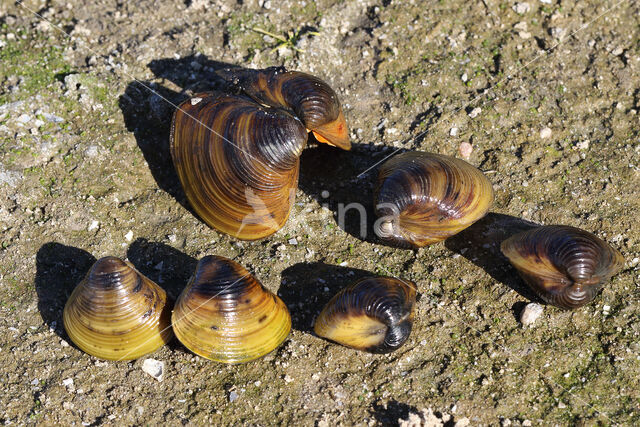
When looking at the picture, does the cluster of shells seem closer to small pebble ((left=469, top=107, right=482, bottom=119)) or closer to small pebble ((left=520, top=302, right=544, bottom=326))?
small pebble ((left=520, top=302, right=544, bottom=326))

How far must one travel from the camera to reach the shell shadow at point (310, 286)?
17.5 ft

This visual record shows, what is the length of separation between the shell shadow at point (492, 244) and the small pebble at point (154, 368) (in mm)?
2714

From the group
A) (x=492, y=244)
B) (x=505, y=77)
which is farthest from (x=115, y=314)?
(x=505, y=77)

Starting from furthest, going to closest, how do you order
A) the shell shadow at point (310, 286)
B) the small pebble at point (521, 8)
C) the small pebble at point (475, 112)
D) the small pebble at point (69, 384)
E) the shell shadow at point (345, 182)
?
the small pebble at point (521, 8) → the small pebble at point (475, 112) → the shell shadow at point (345, 182) → the shell shadow at point (310, 286) → the small pebble at point (69, 384)

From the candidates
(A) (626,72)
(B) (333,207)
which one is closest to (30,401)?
(B) (333,207)

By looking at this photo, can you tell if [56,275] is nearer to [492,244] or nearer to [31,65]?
[31,65]

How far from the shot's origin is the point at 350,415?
15.8ft

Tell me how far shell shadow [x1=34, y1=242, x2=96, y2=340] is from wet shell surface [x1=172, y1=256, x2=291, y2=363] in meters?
1.13

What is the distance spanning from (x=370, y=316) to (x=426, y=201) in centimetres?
112

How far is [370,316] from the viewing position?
477 centimetres

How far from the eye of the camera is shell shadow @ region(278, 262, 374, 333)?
17.5ft

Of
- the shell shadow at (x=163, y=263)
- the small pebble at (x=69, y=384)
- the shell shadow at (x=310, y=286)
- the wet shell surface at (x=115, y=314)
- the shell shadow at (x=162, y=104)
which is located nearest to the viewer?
the wet shell surface at (x=115, y=314)

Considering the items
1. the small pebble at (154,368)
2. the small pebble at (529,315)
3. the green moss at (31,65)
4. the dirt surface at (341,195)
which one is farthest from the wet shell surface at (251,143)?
the small pebble at (529,315)

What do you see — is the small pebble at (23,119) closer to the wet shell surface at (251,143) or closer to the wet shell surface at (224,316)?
the wet shell surface at (251,143)
